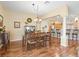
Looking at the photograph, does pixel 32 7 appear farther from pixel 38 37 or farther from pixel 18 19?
pixel 38 37

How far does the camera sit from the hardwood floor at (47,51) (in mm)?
1963

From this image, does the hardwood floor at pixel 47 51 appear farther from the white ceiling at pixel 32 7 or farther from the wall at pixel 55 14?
the white ceiling at pixel 32 7

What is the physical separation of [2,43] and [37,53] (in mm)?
662

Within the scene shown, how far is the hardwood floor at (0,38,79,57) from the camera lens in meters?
1.96

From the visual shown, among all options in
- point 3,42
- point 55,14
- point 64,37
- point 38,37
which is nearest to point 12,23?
point 3,42

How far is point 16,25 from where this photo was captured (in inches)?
77.0

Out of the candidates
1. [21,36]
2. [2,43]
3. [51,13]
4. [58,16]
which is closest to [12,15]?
[21,36]

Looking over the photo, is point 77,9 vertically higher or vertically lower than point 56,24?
higher

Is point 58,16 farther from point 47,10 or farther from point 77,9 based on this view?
point 77,9

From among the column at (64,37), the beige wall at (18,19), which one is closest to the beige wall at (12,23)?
the beige wall at (18,19)

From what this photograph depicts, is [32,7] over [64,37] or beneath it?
over

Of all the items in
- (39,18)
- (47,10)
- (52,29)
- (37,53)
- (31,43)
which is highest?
(47,10)

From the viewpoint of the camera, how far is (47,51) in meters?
2.00

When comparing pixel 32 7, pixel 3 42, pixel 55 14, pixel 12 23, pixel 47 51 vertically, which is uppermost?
pixel 32 7
